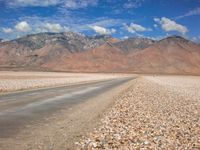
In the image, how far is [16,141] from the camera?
396 inches

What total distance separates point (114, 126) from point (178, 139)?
351 centimetres

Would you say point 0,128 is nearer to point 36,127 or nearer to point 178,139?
point 36,127

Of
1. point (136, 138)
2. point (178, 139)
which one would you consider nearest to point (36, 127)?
point (136, 138)

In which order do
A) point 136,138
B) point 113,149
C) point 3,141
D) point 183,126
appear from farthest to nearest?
point 183,126
point 136,138
point 3,141
point 113,149

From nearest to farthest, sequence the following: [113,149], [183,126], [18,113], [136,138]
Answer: [113,149]
[136,138]
[183,126]
[18,113]

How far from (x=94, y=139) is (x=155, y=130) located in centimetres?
266

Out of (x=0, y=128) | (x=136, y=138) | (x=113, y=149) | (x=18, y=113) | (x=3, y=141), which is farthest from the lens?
(x=18, y=113)

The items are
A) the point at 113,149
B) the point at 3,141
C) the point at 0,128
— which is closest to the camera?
the point at 113,149

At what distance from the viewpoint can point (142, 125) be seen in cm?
1337

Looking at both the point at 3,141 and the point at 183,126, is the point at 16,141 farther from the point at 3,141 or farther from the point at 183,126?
the point at 183,126

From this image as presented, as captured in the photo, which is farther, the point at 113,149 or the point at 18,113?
the point at 18,113

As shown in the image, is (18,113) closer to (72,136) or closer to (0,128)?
(0,128)

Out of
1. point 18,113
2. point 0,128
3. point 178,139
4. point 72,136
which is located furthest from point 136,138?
point 18,113

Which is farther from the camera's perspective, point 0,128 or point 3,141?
point 0,128
